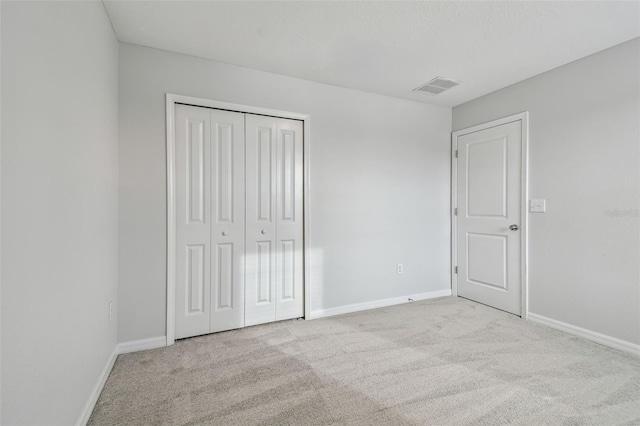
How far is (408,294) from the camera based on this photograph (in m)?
3.56

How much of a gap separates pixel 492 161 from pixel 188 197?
3.21 m

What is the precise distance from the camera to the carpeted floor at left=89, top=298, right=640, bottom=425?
5.21 ft

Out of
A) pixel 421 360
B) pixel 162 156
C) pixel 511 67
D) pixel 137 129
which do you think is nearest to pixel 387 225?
pixel 421 360

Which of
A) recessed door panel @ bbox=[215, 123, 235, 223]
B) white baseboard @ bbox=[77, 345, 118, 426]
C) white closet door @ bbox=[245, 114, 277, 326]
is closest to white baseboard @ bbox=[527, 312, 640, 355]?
white closet door @ bbox=[245, 114, 277, 326]

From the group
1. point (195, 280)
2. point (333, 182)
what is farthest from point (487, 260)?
point (195, 280)

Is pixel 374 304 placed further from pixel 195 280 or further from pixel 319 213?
pixel 195 280

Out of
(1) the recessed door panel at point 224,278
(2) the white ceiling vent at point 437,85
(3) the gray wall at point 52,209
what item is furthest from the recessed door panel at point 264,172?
(2) the white ceiling vent at point 437,85

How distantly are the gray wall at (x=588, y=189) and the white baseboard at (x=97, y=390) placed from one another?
11.9ft

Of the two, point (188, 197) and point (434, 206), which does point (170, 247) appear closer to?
point (188, 197)

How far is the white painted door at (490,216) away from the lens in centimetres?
310

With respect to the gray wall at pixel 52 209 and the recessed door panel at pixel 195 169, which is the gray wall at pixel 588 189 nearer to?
the recessed door panel at pixel 195 169

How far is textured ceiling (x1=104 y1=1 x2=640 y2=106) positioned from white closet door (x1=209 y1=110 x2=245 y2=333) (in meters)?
0.64

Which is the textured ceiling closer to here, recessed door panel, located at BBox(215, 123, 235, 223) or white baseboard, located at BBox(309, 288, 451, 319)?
recessed door panel, located at BBox(215, 123, 235, 223)

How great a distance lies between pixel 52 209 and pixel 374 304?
2931mm
